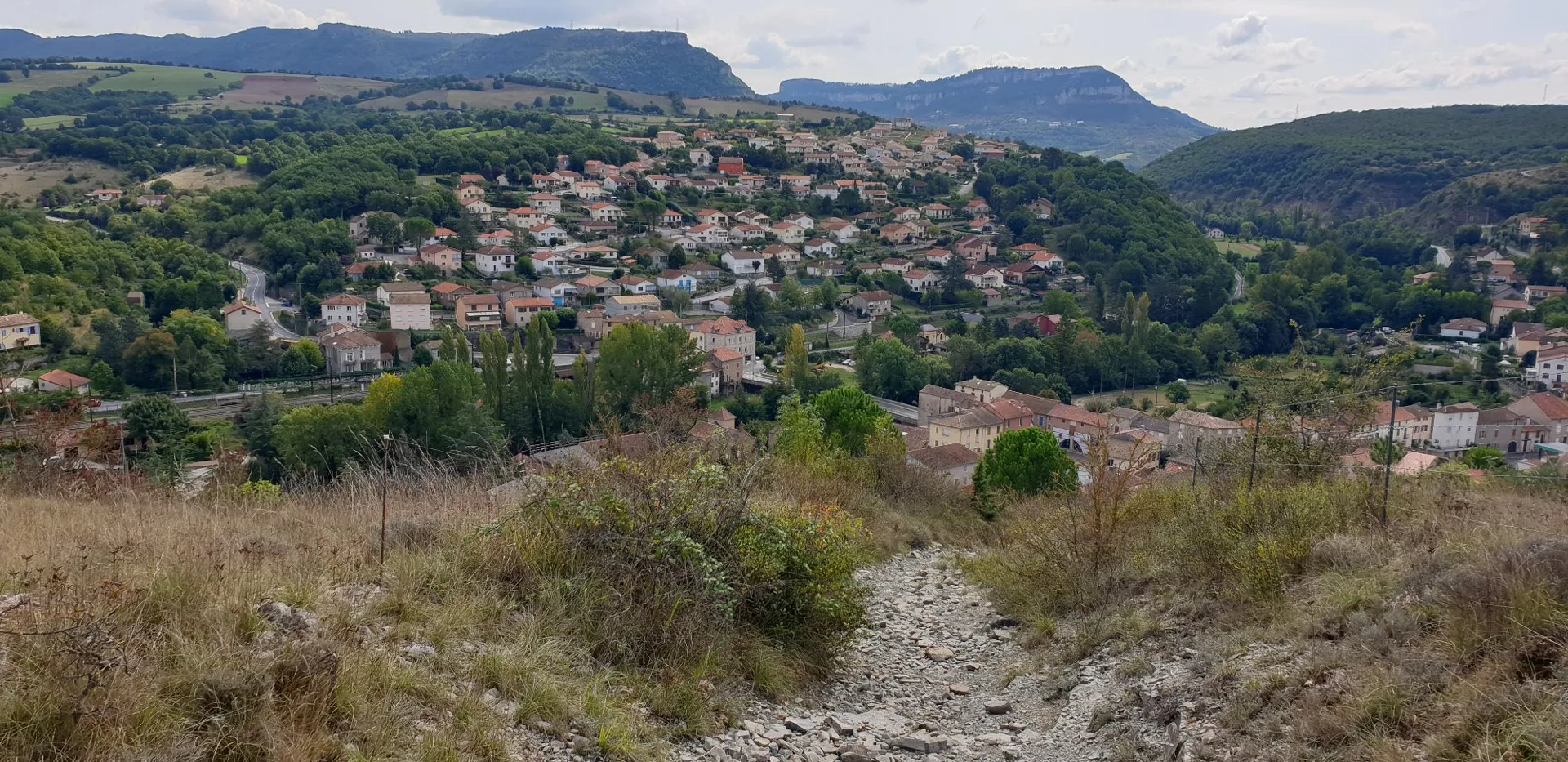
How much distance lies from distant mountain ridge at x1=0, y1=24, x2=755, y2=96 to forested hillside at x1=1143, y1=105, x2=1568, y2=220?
100713mm

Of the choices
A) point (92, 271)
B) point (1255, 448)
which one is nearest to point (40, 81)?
point (92, 271)

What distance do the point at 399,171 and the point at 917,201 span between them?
31733 mm

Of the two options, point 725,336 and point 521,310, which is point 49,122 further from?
point 725,336

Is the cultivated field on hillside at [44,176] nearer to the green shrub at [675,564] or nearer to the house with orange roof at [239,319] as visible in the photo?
the house with orange roof at [239,319]

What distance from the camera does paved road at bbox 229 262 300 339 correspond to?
33.5 metres

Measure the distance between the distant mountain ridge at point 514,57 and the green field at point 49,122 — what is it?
308 ft

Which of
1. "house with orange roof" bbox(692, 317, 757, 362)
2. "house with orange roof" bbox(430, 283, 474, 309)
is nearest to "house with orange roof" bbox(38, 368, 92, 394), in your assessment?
"house with orange roof" bbox(430, 283, 474, 309)

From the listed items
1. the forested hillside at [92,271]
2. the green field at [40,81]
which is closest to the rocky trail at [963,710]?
the forested hillside at [92,271]

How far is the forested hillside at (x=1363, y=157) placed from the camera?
242 ft

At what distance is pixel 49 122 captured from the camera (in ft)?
244

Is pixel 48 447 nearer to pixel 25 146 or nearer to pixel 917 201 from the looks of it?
pixel 917 201

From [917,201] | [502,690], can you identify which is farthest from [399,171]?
[502,690]

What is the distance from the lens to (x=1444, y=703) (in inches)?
113

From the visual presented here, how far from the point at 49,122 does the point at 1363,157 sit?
105151 mm
